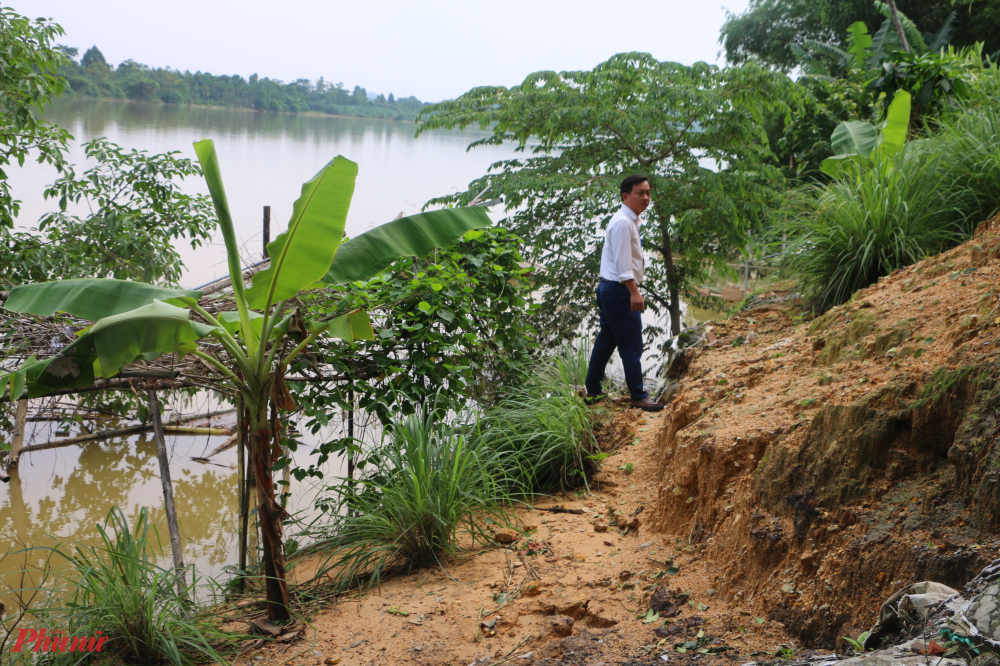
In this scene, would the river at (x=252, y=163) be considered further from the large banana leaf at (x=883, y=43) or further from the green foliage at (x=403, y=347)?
the large banana leaf at (x=883, y=43)

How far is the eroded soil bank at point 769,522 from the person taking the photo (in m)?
2.54

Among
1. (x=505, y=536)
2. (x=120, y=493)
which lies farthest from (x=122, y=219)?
(x=505, y=536)

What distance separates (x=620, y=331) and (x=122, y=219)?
18.5 ft

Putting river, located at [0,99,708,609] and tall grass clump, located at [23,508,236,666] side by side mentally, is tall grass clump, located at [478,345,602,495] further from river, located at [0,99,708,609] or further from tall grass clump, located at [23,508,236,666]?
tall grass clump, located at [23,508,236,666]

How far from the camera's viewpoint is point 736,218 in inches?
328

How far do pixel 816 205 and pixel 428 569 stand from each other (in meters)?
4.76

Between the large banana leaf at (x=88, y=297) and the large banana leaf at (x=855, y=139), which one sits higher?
the large banana leaf at (x=855, y=139)

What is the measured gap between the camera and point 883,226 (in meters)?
5.21

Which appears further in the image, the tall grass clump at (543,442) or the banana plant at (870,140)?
the banana plant at (870,140)

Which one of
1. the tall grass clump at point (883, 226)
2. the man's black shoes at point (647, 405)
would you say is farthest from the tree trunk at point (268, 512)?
the tall grass clump at point (883, 226)

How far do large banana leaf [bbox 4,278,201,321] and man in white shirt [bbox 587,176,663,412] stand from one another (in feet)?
10.4

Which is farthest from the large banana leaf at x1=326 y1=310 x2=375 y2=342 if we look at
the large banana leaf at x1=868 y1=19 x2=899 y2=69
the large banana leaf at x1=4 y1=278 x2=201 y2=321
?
the large banana leaf at x1=868 y1=19 x2=899 y2=69

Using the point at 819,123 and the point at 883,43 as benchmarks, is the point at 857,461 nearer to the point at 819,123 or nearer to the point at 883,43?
the point at 819,123

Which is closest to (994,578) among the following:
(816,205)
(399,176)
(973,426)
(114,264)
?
(973,426)
